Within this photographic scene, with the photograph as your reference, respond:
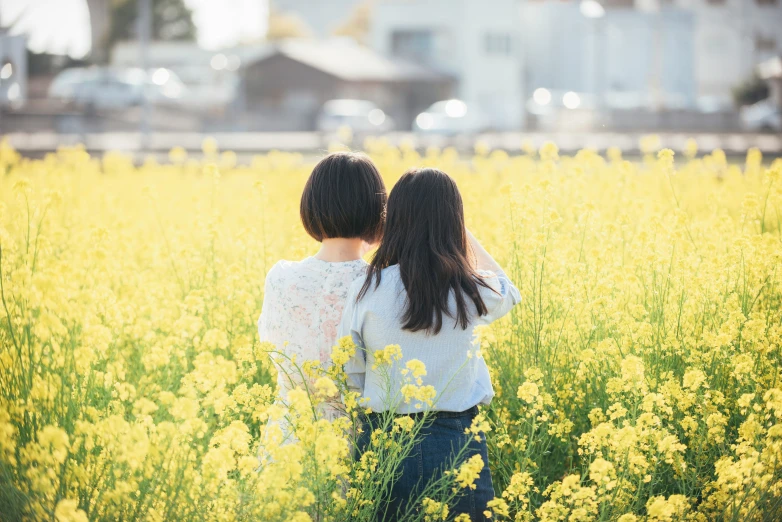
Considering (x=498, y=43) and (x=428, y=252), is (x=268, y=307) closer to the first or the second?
(x=428, y=252)

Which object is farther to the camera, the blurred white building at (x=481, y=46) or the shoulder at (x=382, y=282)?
the blurred white building at (x=481, y=46)

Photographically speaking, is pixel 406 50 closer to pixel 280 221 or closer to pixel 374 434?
pixel 280 221

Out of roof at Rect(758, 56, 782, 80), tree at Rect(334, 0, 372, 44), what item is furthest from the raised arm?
tree at Rect(334, 0, 372, 44)

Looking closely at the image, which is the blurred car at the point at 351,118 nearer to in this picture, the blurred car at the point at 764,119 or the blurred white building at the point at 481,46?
the blurred white building at the point at 481,46

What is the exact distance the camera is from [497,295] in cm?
267

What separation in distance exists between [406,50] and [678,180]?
3512 cm

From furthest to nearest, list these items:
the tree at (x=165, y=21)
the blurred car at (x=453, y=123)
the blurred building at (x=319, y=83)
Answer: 1. the tree at (x=165, y=21)
2. the blurred building at (x=319, y=83)
3. the blurred car at (x=453, y=123)

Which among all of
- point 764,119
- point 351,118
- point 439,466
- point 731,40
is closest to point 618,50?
point 731,40

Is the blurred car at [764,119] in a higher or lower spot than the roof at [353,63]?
lower

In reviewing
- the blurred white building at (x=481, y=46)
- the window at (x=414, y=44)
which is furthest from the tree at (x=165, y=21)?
the blurred white building at (x=481, y=46)

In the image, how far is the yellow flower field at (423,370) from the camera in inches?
93.0

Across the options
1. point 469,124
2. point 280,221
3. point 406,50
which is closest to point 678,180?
point 280,221

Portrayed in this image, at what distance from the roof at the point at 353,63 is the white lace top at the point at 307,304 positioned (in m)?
32.6

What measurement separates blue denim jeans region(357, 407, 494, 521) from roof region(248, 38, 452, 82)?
3285 cm
